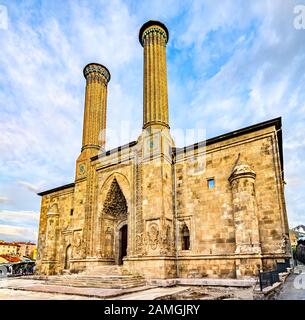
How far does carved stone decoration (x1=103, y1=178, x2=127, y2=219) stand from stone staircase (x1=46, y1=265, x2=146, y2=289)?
3640 millimetres

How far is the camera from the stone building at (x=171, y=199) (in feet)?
36.2

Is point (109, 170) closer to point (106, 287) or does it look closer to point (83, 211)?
point (83, 211)

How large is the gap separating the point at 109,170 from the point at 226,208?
291 inches

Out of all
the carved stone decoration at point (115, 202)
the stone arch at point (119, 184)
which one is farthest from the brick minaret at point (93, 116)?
the carved stone decoration at point (115, 202)

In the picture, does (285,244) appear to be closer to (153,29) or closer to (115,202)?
(115,202)

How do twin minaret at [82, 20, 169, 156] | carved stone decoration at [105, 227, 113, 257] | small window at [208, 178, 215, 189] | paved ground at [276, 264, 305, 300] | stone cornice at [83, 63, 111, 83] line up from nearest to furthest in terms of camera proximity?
paved ground at [276, 264, 305, 300]
small window at [208, 178, 215, 189]
twin minaret at [82, 20, 169, 156]
carved stone decoration at [105, 227, 113, 257]
stone cornice at [83, 63, 111, 83]

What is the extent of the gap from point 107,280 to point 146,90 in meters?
10.2

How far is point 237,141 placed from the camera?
12.8 metres

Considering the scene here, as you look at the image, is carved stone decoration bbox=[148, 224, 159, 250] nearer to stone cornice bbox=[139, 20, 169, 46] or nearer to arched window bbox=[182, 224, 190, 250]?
arched window bbox=[182, 224, 190, 250]

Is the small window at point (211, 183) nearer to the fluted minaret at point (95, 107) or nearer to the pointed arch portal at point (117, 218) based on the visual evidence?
the pointed arch portal at point (117, 218)

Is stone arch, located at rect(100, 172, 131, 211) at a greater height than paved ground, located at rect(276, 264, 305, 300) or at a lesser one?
greater

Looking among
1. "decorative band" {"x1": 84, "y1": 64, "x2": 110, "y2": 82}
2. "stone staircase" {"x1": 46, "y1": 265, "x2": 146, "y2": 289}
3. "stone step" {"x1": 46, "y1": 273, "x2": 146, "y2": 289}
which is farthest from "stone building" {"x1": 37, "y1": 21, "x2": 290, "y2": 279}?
"decorative band" {"x1": 84, "y1": 64, "x2": 110, "y2": 82}

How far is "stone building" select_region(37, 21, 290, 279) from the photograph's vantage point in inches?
435
